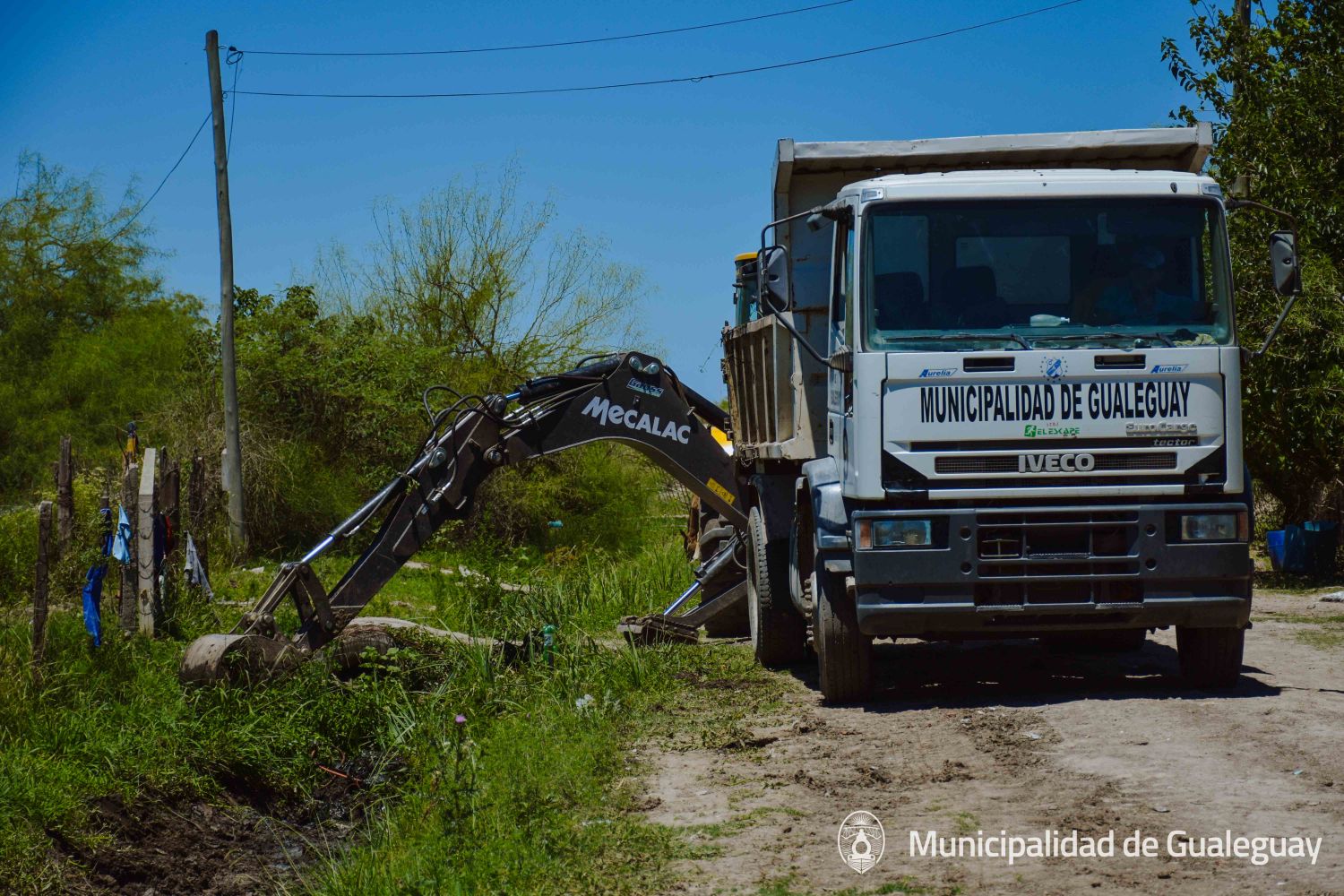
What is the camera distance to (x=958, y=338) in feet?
26.2

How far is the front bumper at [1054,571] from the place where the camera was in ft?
26.0

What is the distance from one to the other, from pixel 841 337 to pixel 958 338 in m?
0.82

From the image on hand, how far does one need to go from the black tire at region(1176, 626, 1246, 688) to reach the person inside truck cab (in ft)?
6.34

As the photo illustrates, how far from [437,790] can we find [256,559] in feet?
53.2

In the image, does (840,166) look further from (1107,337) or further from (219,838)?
(219,838)

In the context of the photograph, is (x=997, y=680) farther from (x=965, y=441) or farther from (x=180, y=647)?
(x=180, y=647)

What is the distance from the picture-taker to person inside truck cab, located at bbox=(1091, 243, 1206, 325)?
319 inches

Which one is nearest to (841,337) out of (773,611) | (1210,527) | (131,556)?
(1210,527)

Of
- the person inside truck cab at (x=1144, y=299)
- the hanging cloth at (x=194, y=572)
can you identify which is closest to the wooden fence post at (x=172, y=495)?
the hanging cloth at (x=194, y=572)

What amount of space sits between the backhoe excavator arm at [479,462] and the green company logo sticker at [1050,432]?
4541mm

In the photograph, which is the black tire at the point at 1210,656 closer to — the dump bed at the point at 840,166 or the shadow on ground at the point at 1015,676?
the shadow on ground at the point at 1015,676

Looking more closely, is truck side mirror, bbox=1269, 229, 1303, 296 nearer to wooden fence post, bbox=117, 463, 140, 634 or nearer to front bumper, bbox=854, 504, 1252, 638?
front bumper, bbox=854, 504, 1252, 638

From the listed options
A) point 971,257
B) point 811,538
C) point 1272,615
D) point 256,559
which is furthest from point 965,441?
point 256,559

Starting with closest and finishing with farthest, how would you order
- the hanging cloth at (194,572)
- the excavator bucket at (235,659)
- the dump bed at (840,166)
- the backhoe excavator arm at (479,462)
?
the dump bed at (840,166)
the excavator bucket at (235,659)
the backhoe excavator arm at (479,462)
the hanging cloth at (194,572)
